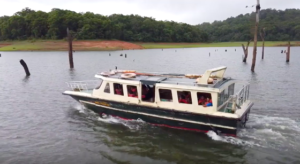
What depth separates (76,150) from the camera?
51.5ft

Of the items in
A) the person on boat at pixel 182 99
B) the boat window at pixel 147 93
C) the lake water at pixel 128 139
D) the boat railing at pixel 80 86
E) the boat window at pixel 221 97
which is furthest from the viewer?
the boat railing at pixel 80 86

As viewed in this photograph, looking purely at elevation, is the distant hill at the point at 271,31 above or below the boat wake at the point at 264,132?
above

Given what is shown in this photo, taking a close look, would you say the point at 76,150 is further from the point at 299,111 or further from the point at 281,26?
the point at 281,26

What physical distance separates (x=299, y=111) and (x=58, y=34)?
12691 cm

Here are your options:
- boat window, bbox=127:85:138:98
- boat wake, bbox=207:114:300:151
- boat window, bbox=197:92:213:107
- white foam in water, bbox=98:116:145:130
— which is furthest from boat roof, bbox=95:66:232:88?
boat wake, bbox=207:114:300:151

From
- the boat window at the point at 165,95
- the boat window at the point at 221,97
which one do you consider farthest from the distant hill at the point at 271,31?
the boat window at the point at 165,95

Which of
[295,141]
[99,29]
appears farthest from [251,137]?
[99,29]

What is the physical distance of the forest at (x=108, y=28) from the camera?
136 meters

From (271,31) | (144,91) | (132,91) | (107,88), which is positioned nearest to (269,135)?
(144,91)

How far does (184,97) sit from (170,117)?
1525 mm

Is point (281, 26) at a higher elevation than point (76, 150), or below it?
higher

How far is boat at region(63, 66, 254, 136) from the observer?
666 inches

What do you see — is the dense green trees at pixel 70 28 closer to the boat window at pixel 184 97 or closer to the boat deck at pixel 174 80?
the boat deck at pixel 174 80

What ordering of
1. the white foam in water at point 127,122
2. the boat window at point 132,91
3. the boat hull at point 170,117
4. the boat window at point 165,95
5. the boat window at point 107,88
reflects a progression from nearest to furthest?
the boat hull at point 170,117 < the boat window at point 165,95 < the white foam in water at point 127,122 < the boat window at point 132,91 < the boat window at point 107,88
